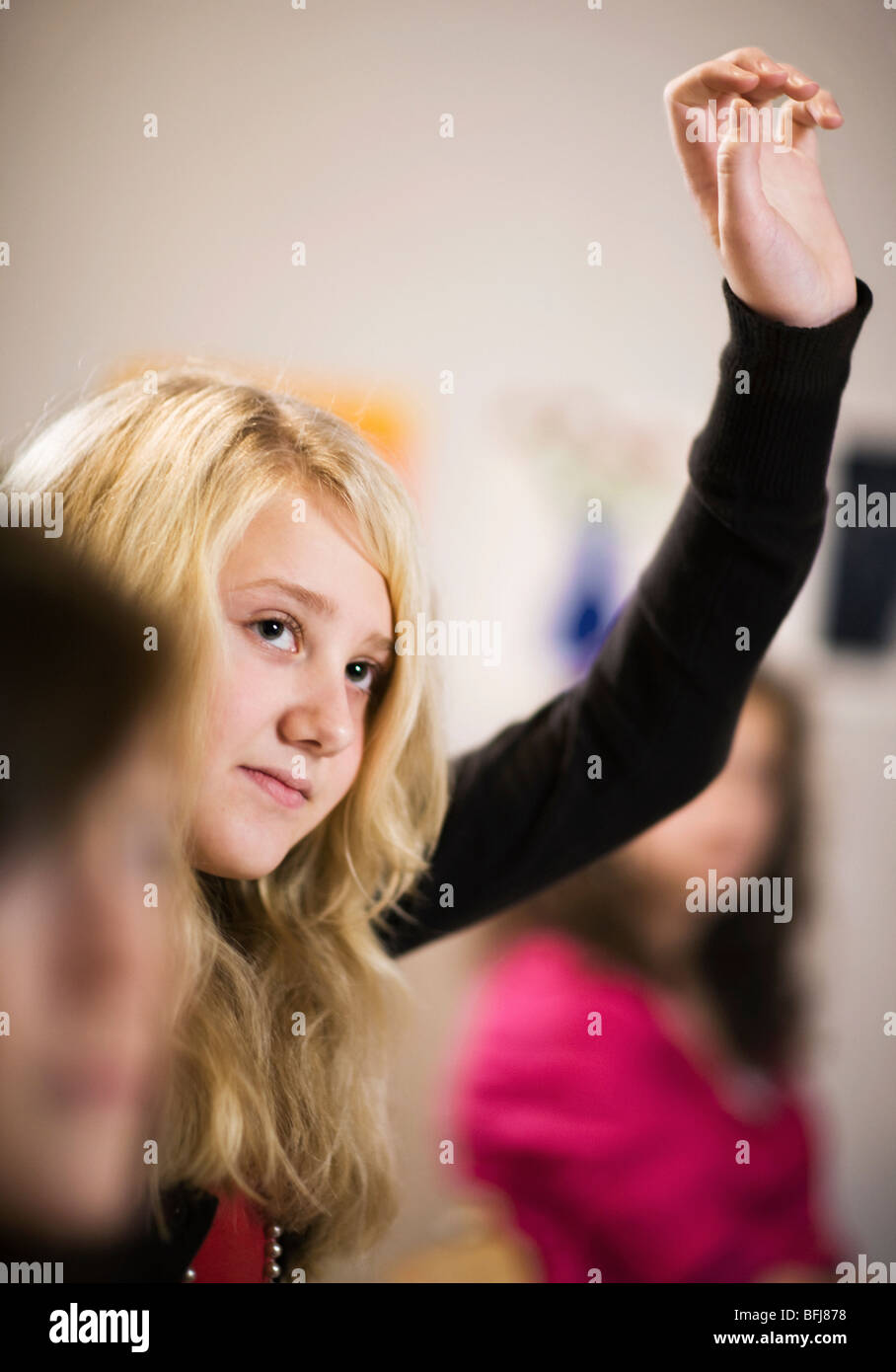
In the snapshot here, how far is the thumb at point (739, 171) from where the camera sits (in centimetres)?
62

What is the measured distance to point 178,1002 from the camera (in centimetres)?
70

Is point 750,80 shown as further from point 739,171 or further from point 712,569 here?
point 712,569

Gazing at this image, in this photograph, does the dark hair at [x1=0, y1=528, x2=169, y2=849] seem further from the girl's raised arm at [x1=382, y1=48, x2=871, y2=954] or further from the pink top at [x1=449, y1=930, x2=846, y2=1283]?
the pink top at [x1=449, y1=930, x2=846, y2=1283]

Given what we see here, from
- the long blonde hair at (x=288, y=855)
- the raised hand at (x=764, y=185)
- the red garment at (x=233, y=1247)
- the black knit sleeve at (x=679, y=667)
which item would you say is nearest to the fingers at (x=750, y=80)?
the raised hand at (x=764, y=185)

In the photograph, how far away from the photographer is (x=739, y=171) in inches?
24.3

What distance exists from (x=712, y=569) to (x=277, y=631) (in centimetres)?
27

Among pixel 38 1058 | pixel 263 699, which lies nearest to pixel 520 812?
pixel 263 699

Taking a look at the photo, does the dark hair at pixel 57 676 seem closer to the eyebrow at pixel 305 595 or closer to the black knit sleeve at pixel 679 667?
the eyebrow at pixel 305 595

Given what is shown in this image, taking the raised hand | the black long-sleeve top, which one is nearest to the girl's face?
the black long-sleeve top

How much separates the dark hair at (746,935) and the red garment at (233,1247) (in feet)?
1.56

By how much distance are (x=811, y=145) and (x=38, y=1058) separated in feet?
2.32

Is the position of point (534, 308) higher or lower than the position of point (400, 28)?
lower

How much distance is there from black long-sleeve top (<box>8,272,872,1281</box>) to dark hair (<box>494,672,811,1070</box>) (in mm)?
373
